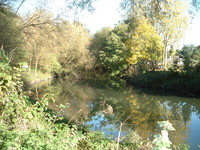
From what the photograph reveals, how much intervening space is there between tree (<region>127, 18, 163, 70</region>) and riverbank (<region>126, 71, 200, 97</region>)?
1975 mm

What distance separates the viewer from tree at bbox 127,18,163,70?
A: 74.9 feet

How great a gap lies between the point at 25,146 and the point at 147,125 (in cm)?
802

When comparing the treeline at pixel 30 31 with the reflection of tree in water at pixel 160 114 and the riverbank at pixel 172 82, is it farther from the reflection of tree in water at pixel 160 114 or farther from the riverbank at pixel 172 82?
the riverbank at pixel 172 82

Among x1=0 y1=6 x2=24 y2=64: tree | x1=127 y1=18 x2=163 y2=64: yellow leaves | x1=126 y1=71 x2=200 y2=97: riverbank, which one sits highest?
x1=127 y1=18 x2=163 y2=64: yellow leaves

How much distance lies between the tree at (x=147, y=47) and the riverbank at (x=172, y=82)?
6.48 feet

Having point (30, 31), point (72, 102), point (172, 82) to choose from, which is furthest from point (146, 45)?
point (30, 31)

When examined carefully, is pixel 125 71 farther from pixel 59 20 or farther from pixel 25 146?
pixel 25 146

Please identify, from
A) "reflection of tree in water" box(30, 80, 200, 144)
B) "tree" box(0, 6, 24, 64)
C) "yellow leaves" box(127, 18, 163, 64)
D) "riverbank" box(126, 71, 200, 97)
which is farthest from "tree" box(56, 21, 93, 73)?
"tree" box(0, 6, 24, 64)

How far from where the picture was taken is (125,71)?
100ft

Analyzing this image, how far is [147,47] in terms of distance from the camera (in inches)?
948

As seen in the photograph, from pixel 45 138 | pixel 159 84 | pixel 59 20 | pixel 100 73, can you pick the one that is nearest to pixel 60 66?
pixel 100 73

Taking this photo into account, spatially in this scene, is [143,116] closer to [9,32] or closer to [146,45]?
[9,32]

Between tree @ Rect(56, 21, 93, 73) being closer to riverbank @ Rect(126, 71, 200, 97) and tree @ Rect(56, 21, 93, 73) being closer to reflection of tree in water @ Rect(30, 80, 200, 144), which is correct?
riverbank @ Rect(126, 71, 200, 97)

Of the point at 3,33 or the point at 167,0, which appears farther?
the point at 3,33
